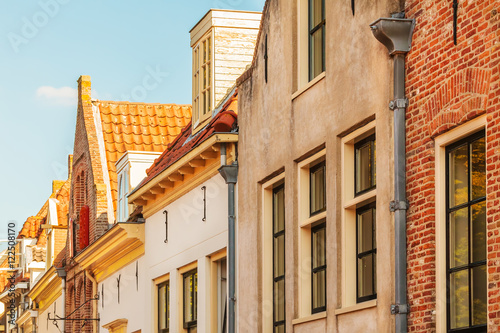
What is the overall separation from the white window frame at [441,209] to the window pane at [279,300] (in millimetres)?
5108

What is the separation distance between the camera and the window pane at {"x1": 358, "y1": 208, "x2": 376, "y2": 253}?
43.2 ft

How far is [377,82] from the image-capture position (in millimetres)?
12781

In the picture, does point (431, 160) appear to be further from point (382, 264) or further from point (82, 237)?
point (82, 237)

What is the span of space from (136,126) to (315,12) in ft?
54.6

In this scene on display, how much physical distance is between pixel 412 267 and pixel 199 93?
11833 millimetres

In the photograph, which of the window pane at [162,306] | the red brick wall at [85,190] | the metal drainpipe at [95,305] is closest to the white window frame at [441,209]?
the window pane at [162,306]

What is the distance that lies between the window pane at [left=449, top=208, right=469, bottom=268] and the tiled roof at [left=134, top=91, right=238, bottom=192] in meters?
7.71

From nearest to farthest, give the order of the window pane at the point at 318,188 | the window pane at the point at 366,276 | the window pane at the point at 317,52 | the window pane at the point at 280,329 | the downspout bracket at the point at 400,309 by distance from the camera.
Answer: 1. the downspout bracket at the point at 400,309
2. the window pane at the point at 366,276
3. the window pane at the point at 318,188
4. the window pane at the point at 317,52
5. the window pane at the point at 280,329

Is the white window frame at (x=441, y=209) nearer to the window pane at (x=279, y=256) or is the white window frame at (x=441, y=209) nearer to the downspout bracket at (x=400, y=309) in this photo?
the downspout bracket at (x=400, y=309)

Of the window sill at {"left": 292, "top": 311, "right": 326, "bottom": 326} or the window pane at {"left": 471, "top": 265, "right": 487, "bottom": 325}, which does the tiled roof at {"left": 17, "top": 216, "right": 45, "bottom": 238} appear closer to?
the window sill at {"left": 292, "top": 311, "right": 326, "bottom": 326}

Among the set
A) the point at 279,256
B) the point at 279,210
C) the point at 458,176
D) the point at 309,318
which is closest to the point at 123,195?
the point at 279,210

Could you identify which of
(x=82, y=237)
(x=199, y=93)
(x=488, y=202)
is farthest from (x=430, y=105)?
(x=82, y=237)

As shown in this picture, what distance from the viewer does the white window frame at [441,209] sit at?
11227 mm

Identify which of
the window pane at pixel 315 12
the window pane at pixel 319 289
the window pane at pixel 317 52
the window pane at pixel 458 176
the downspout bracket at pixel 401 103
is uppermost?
the window pane at pixel 315 12
